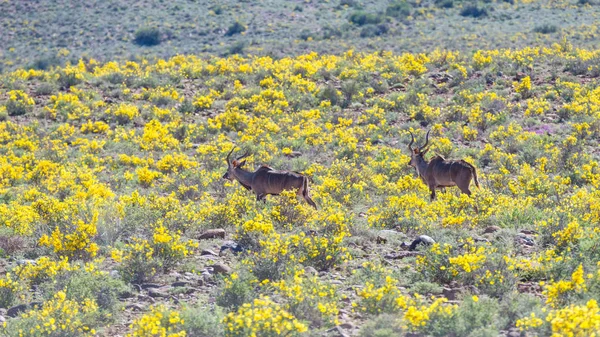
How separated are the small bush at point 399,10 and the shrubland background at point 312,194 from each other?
36.3 ft

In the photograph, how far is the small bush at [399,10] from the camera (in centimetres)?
5160

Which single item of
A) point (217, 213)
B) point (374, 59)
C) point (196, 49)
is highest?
point (217, 213)

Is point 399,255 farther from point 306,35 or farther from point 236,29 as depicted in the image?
point 236,29

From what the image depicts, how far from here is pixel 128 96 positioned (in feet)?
86.8

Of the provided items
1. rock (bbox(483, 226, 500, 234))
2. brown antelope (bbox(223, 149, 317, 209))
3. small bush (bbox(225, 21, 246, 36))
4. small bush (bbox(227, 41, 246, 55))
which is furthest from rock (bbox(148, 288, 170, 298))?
small bush (bbox(225, 21, 246, 36))

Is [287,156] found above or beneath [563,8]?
above

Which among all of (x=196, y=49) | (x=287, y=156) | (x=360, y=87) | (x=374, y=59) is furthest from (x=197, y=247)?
(x=196, y=49)

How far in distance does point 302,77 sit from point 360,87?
281 centimetres

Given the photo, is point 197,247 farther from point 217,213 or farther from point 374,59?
point 374,59

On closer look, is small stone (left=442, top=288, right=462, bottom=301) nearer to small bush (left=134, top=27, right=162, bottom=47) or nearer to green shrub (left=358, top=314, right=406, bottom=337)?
green shrub (left=358, top=314, right=406, bottom=337)

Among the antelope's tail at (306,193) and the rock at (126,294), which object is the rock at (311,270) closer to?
the rock at (126,294)

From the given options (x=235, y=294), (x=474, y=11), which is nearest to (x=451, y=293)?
(x=235, y=294)

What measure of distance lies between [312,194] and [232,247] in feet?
12.5

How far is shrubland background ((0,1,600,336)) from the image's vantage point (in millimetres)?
8281
